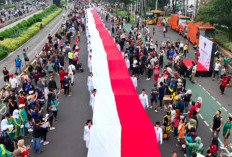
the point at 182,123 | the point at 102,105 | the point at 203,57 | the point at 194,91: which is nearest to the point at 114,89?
the point at 102,105

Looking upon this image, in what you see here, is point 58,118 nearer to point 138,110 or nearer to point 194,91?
point 138,110

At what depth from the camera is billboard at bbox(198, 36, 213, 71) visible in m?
A: 19.1

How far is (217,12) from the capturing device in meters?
28.1

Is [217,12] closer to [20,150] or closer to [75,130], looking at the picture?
[75,130]

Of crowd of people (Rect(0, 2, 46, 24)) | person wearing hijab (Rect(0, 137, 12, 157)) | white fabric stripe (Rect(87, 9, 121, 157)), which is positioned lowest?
person wearing hijab (Rect(0, 137, 12, 157))

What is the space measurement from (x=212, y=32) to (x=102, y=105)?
22.5 m

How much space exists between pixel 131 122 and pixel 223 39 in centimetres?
2336

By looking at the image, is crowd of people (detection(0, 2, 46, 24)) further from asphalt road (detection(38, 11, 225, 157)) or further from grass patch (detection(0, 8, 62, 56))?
asphalt road (detection(38, 11, 225, 157))

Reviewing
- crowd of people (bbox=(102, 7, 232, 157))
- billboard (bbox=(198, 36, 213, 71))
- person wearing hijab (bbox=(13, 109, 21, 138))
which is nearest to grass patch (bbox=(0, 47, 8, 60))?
crowd of people (bbox=(102, 7, 232, 157))

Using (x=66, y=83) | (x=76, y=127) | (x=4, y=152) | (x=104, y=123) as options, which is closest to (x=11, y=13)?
(x=66, y=83)

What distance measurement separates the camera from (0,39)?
30641 mm

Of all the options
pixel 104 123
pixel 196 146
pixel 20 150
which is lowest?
pixel 196 146

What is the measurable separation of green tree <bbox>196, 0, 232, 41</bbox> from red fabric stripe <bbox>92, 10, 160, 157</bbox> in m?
16.7

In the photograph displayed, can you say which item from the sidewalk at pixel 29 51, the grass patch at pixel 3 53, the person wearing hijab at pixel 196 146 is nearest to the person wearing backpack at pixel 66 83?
the sidewalk at pixel 29 51
